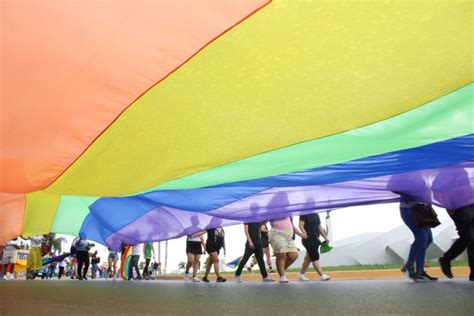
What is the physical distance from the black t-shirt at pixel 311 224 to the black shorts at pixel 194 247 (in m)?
2.88

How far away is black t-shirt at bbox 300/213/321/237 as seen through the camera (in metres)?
6.89

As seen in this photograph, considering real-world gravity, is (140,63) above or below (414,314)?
above

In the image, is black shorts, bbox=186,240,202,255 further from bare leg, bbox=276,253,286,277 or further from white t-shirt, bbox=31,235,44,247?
white t-shirt, bbox=31,235,44,247

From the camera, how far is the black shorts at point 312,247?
6.80 metres

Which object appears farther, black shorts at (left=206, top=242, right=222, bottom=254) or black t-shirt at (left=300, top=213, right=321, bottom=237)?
black shorts at (left=206, top=242, right=222, bottom=254)

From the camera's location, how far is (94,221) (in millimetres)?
7293

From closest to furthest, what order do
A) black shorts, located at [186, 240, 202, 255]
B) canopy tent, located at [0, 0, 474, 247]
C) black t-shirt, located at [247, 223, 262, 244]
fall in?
canopy tent, located at [0, 0, 474, 247]
black t-shirt, located at [247, 223, 262, 244]
black shorts, located at [186, 240, 202, 255]

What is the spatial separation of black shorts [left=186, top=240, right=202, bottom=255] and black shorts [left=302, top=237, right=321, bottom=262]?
285cm

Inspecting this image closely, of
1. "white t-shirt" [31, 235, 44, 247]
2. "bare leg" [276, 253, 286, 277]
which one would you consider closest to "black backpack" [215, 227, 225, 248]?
"bare leg" [276, 253, 286, 277]

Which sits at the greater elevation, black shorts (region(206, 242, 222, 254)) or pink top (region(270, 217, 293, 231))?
pink top (region(270, 217, 293, 231))

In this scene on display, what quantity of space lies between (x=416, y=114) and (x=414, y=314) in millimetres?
1867

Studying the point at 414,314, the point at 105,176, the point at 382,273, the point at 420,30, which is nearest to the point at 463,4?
the point at 420,30

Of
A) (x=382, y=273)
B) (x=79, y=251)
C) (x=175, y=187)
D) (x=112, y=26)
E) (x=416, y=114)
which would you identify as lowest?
(x=382, y=273)

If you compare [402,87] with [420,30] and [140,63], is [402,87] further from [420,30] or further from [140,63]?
[140,63]
